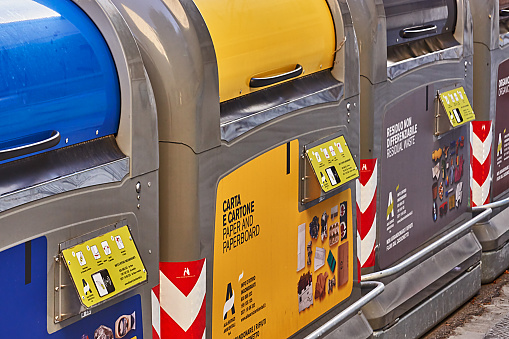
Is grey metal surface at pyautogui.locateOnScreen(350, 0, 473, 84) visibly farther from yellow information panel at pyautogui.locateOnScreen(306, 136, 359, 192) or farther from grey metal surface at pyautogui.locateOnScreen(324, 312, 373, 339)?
grey metal surface at pyautogui.locateOnScreen(324, 312, 373, 339)

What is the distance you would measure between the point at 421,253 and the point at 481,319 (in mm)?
975

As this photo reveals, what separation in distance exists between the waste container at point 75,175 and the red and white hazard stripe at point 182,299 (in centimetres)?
19

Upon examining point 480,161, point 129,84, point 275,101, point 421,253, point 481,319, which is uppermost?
point 129,84

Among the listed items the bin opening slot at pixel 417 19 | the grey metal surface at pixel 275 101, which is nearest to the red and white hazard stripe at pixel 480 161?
the bin opening slot at pixel 417 19

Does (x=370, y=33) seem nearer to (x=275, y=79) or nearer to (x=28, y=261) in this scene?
(x=275, y=79)

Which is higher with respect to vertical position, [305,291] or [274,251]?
[274,251]

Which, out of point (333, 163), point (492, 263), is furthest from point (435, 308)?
point (333, 163)

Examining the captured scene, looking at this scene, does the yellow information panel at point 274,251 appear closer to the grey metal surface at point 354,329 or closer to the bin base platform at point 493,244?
the grey metal surface at point 354,329

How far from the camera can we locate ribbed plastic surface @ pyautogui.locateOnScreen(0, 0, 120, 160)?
7.68 ft

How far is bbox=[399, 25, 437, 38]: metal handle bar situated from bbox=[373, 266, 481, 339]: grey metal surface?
4.82 feet

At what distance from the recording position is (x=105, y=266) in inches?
103

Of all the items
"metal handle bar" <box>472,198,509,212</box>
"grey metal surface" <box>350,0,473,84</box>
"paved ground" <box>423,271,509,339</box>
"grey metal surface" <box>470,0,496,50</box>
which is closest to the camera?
"grey metal surface" <box>350,0,473,84</box>

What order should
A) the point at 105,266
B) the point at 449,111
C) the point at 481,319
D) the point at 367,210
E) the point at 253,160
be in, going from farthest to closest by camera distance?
the point at 481,319 → the point at 449,111 → the point at 367,210 → the point at 253,160 → the point at 105,266

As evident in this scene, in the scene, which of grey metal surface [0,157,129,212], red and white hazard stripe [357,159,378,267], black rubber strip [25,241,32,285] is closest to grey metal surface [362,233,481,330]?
red and white hazard stripe [357,159,378,267]
